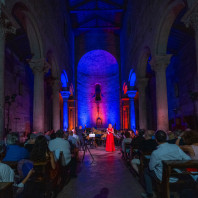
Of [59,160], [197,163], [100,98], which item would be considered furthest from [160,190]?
[100,98]

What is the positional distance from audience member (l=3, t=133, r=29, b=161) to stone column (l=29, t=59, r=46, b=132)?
645 cm

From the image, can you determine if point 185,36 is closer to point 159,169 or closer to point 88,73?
point 159,169

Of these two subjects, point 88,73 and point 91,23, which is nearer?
point 91,23

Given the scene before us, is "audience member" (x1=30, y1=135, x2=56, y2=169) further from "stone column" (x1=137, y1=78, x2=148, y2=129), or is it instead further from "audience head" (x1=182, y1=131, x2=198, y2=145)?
"stone column" (x1=137, y1=78, x2=148, y2=129)

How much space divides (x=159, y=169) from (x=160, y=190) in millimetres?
350

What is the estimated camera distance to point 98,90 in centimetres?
2550

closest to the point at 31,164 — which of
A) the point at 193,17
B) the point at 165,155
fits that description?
the point at 165,155

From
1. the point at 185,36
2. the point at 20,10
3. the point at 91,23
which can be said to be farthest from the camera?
the point at 91,23

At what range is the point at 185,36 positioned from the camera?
42.3ft

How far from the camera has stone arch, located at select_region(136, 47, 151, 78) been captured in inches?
502

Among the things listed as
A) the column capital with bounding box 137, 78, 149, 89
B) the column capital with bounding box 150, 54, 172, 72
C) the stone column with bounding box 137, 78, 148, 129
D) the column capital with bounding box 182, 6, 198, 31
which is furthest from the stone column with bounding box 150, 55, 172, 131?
the stone column with bounding box 137, 78, 148, 129

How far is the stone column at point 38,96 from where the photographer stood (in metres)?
10.0

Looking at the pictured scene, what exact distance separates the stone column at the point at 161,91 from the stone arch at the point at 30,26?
19.3 feet

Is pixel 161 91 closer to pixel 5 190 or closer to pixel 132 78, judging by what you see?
pixel 132 78
